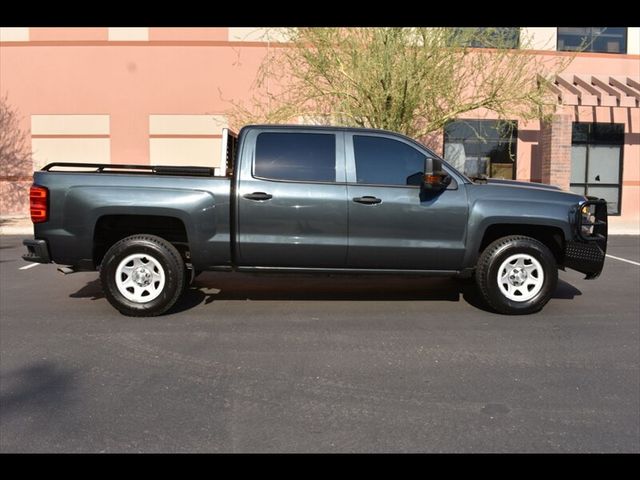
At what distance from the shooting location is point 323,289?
21.5 ft

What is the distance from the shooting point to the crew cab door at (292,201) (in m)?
5.23

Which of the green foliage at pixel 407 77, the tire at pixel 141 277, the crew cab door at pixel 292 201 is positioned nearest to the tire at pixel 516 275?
the crew cab door at pixel 292 201

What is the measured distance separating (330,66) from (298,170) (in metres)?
7.20

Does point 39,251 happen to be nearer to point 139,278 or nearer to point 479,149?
point 139,278

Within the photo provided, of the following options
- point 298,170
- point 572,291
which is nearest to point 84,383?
point 298,170

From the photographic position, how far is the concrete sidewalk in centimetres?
1331

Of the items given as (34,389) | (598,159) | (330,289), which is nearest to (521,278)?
(330,289)

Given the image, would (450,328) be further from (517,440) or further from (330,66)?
(330,66)

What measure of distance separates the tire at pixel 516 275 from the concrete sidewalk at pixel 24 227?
389 inches

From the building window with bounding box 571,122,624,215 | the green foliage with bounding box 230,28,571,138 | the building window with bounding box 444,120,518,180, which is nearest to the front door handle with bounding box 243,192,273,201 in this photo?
the green foliage with bounding box 230,28,571,138

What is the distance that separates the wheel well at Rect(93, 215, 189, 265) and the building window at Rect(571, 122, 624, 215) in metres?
15.3

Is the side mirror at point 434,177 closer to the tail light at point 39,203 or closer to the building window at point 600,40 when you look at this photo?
the tail light at point 39,203

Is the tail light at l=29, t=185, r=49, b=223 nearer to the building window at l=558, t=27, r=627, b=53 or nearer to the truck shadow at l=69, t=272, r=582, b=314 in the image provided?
the truck shadow at l=69, t=272, r=582, b=314

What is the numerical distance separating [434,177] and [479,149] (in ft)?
40.2
